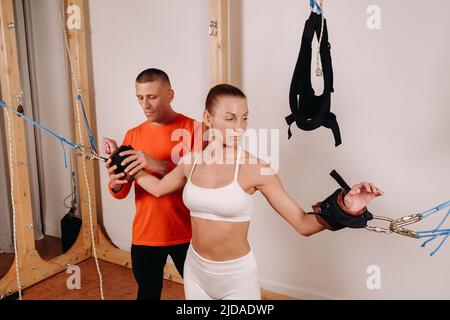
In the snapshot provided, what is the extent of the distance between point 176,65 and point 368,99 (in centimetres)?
123

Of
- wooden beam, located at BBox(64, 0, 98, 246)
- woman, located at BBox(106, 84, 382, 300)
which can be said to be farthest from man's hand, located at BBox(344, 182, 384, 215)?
wooden beam, located at BBox(64, 0, 98, 246)

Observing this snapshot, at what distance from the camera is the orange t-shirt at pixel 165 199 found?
1960 millimetres

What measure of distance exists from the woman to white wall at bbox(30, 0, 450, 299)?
988mm

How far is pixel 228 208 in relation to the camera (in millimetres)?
1467

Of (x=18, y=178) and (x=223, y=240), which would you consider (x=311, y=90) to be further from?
(x=18, y=178)

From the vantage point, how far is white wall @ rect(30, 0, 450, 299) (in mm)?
2102

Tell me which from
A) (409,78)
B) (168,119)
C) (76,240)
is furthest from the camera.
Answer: (76,240)

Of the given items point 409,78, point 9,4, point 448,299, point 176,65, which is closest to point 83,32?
point 9,4

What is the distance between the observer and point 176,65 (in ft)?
8.95

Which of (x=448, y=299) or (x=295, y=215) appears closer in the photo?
(x=295, y=215)

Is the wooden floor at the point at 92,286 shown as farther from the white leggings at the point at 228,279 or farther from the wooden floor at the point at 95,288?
the white leggings at the point at 228,279

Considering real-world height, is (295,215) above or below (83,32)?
below

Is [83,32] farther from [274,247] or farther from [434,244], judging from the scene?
[434,244]

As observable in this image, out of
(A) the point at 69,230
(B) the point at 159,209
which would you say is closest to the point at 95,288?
(A) the point at 69,230
